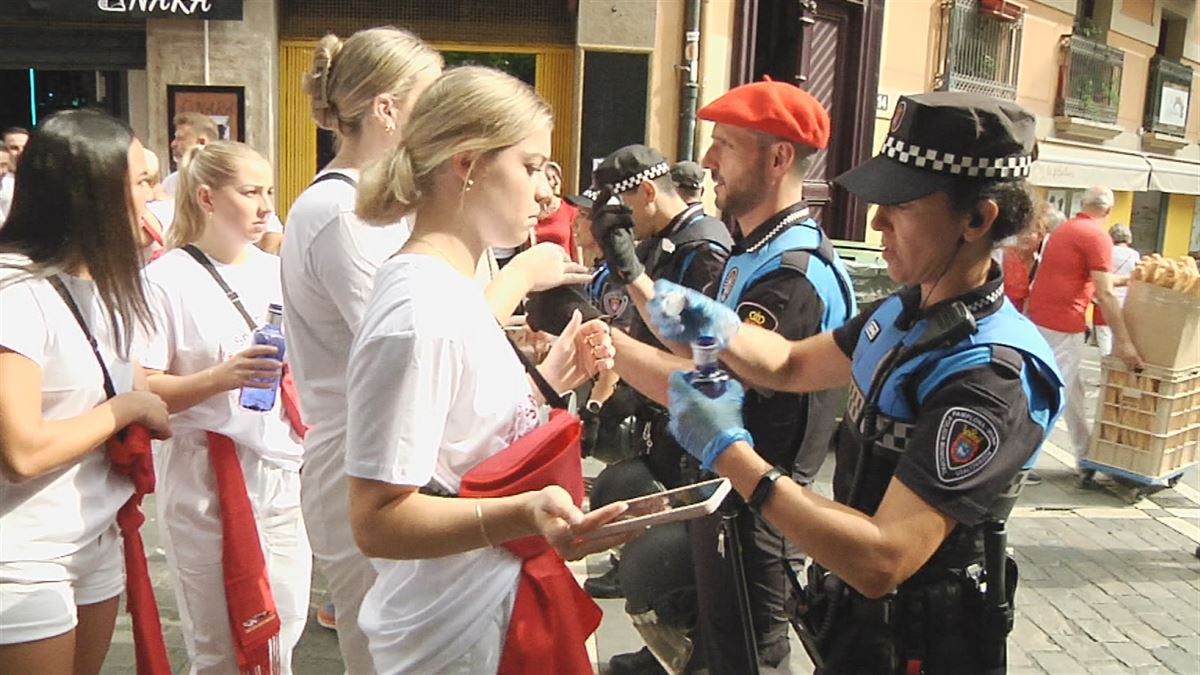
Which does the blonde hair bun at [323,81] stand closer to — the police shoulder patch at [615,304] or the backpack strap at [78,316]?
the backpack strap at [78,316]

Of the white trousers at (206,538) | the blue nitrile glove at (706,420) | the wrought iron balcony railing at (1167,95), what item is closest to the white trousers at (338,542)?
the white trousers at (206,538)

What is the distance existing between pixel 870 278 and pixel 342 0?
6173mm

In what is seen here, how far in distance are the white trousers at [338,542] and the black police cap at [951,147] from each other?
1414mm

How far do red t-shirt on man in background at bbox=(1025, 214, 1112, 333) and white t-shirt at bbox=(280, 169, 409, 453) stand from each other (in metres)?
5.96

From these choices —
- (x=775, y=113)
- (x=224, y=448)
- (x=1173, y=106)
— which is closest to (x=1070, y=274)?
(x=775, y=113)

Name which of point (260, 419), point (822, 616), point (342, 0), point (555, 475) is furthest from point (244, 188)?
point (342, 0)

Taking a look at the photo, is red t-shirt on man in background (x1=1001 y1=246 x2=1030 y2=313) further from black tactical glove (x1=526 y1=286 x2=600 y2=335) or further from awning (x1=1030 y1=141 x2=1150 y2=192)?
awning (x1=1030 y1=141 x2=1150 y2=192)

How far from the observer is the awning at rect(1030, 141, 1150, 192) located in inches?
664

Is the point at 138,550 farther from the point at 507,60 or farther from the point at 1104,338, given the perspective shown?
the point at 1104,338

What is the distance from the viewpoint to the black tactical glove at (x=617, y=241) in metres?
3.29

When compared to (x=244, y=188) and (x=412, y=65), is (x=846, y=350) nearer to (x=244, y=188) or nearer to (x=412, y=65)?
(x=412, y=65)

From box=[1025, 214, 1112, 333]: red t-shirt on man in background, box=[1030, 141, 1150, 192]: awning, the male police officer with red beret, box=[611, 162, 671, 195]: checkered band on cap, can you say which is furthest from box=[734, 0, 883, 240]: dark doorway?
the male police officer with red beret

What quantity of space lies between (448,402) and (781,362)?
1.29 metres

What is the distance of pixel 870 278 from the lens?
6980mm
